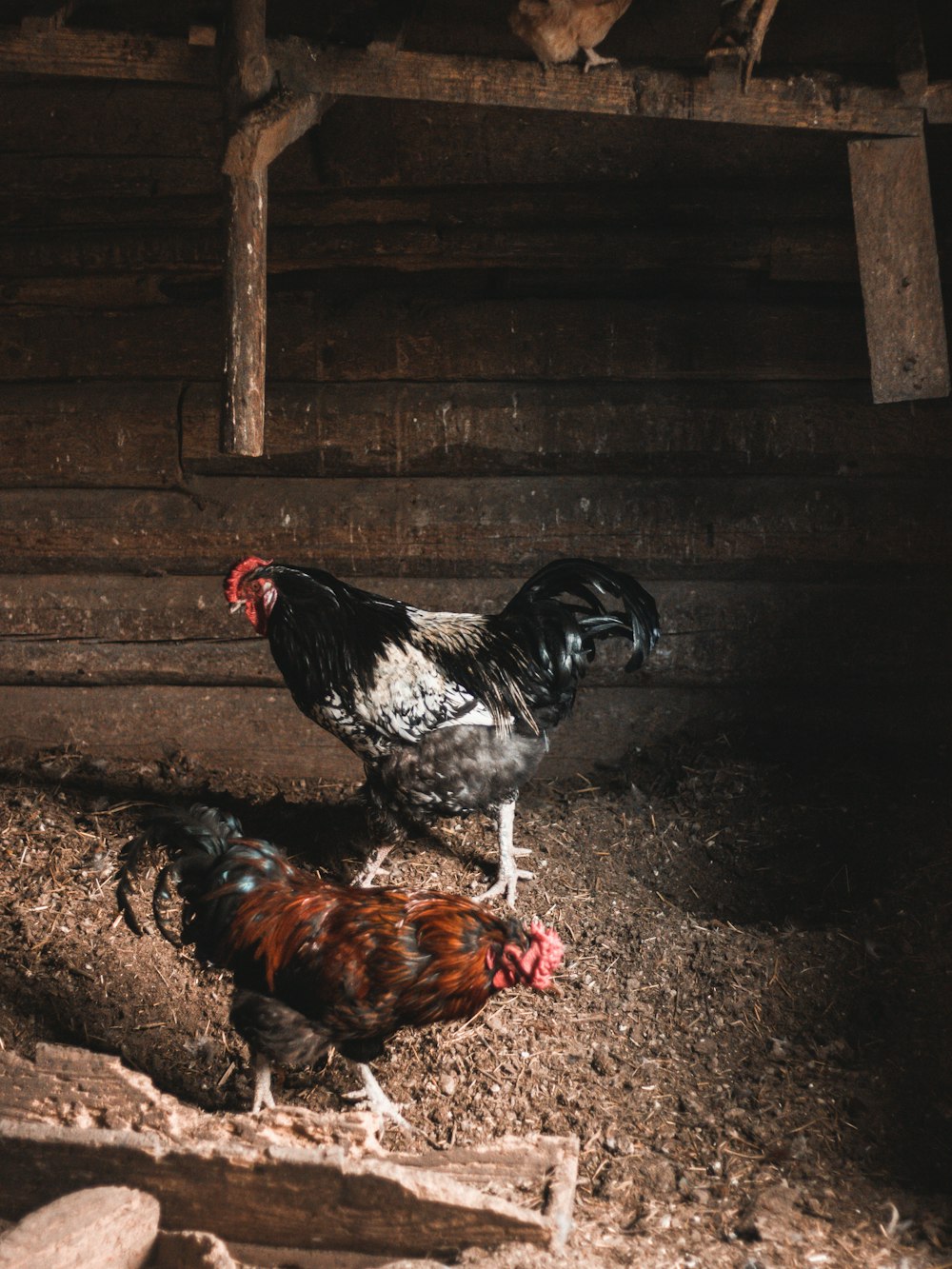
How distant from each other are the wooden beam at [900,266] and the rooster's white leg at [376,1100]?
2777mm

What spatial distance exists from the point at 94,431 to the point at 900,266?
3518 millimetres

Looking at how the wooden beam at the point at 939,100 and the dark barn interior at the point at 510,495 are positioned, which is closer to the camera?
the wooden beam at the point at 939,100

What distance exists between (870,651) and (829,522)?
2.10 ft

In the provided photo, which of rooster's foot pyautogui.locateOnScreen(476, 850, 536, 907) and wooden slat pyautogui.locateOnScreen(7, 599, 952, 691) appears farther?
wooden slat pyautogui.locateOnScreen(7, 599, 952, 691)

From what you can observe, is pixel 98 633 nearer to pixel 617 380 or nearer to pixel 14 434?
pixel 14 434

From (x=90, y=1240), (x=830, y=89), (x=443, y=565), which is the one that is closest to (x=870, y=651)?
(x=443, y=565)

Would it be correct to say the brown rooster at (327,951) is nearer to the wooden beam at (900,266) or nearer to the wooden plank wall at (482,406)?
the wooden plank wall at (482,406)

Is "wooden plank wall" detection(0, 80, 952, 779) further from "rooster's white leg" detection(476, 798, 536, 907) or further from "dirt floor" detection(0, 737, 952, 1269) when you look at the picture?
"rooster's white leg" detection(476, 798, 536, 907)

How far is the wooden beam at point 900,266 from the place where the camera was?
3578mm

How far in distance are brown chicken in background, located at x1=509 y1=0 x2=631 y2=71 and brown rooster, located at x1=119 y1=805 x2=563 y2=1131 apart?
2.62m

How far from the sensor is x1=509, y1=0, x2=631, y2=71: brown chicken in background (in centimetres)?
329

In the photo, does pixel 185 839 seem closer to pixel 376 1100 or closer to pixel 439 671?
pixel 376 1100

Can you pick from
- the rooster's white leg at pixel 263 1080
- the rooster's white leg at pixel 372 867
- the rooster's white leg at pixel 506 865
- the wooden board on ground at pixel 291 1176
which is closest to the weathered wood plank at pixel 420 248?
the rooster's white leg at pixel 506 865

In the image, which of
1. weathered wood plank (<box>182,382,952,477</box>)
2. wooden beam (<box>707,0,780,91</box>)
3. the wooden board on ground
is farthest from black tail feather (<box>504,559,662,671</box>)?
the wooden board on ground
